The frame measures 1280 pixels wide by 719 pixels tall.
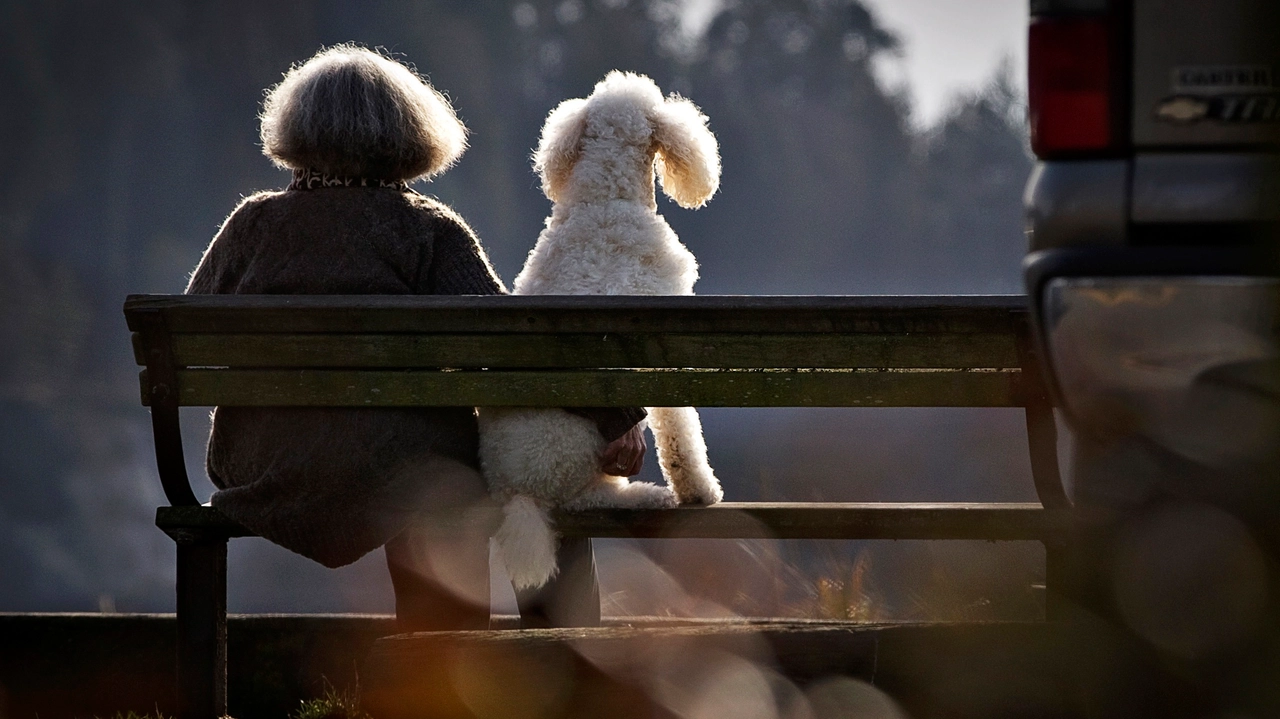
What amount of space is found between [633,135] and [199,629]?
175 centimetres

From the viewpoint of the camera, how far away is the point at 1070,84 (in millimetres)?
2637

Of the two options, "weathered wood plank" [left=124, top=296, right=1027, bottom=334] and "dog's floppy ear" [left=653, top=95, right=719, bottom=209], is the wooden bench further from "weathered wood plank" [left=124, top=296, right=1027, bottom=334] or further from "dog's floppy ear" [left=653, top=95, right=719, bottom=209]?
"dog's floppy ear" [left=653, top=95, right=719, bottom=209]

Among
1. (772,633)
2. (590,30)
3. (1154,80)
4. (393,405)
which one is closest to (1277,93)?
(1154,80)

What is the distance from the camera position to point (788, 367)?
3299mm

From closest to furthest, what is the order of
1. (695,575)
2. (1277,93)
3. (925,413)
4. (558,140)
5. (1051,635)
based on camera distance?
(1277,93) → (1051,635) → (558,140) → (695,575) → (925,413)

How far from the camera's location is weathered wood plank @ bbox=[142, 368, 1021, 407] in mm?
3303

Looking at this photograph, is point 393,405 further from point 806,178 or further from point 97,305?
point 806,178

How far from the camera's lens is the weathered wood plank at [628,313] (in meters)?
3.26

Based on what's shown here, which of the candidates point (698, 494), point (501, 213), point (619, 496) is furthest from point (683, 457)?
point (501, 213)

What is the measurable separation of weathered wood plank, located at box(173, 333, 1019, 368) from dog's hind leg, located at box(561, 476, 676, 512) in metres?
0.42

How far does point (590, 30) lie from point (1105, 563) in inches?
2205

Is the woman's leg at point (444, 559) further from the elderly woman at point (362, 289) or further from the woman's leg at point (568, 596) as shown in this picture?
the woman's leg at point (568, 596)

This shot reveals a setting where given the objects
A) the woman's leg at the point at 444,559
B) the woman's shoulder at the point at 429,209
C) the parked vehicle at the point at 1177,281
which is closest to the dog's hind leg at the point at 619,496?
the woman's leg at the point at 444,559

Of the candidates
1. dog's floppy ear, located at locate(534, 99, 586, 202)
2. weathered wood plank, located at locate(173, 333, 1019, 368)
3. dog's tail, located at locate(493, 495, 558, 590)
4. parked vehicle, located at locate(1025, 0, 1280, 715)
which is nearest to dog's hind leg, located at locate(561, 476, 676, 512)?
dog's tail, located at locate(493, 495, 558, 590)
